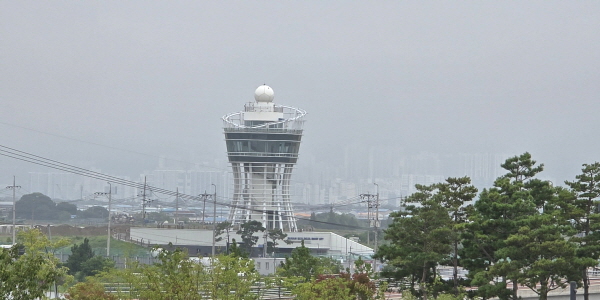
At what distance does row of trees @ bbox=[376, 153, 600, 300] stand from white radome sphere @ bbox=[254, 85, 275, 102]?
77157 millimetres

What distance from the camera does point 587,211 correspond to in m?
36.9

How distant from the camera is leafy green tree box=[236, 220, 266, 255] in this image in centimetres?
10262

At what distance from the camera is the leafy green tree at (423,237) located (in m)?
35.2

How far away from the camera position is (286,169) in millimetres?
113250

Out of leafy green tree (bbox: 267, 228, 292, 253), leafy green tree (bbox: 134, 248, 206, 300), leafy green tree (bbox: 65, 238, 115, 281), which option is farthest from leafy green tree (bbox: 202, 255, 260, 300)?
leafy green tree (bbox: 267, 228, 292, 253)

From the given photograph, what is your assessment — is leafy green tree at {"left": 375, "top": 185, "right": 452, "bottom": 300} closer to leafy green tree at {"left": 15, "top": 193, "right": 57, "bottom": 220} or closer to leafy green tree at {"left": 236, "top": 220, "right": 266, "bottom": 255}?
leafy green tree at {"left": 236, "top": 220, "right": 266, "bottom": 255}

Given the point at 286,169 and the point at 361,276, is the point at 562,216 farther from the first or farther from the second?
the point at 286,169

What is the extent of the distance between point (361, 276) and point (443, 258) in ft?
12.8

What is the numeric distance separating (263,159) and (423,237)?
75862 mm

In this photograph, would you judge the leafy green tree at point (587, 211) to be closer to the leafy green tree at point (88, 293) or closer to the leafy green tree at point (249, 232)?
the leafy green tree at point (88, 293)

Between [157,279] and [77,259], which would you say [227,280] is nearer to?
[157,279]

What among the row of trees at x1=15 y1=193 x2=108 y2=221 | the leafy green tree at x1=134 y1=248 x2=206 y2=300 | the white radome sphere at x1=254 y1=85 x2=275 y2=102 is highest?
the white radome sphere at x1=254 y1=85 x2=275 y2=102

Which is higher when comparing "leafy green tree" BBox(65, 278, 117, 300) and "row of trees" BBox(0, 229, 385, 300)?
"row of trees" BBox(0, 229, 385, 300)

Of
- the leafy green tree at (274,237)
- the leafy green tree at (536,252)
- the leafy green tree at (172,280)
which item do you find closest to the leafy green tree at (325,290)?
the leafy green tree at (172,280)
